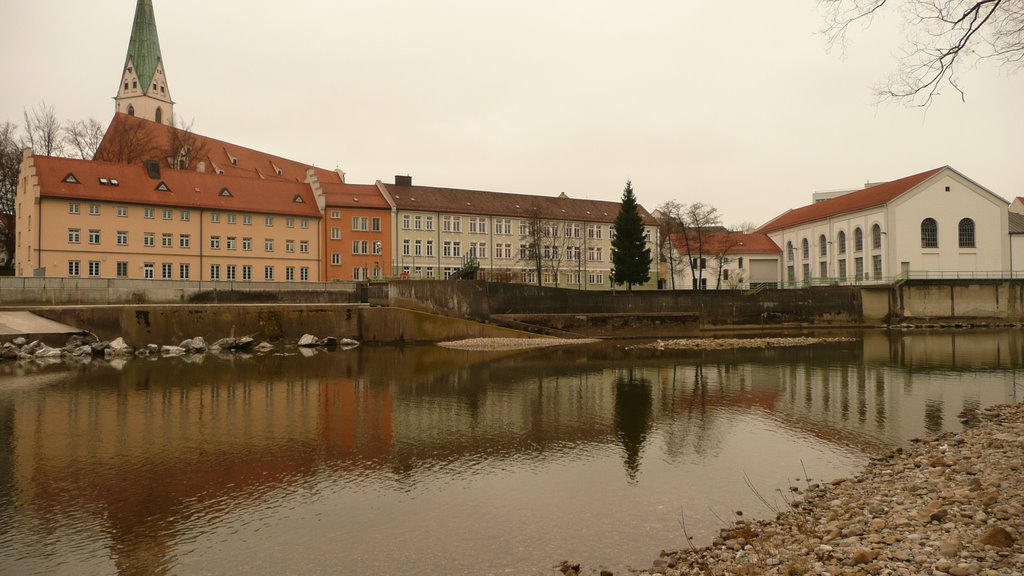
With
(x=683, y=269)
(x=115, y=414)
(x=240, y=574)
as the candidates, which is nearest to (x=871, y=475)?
(x=240, y=574)

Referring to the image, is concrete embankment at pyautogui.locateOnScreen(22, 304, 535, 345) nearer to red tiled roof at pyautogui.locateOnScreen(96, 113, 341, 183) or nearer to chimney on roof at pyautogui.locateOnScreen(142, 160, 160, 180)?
chimney on roof at pyautogui.locateOnScreen(142, 160, 160, 180)

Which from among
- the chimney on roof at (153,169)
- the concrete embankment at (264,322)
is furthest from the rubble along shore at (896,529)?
the chimney on roof at (153,169)

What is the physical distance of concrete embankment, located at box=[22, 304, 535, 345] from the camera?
35.6 metres

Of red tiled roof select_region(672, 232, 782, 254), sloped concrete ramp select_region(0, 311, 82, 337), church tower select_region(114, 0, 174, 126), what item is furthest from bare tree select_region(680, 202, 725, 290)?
church tower select_region(114, 0, 174, 126)

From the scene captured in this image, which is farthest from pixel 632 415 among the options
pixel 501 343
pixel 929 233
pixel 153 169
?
pixel 929 233

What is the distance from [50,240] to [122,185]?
6.73 metres

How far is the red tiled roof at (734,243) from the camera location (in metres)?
72.8

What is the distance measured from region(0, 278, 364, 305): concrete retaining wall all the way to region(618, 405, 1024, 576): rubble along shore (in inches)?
1463

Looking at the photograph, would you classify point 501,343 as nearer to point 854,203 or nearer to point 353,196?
point 353,196

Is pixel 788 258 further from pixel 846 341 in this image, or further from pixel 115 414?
pixel 115 414

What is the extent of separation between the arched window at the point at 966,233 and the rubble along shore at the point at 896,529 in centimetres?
5913

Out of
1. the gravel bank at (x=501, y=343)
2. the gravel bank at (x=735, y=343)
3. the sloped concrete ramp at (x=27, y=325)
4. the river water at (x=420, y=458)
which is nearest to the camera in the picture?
the river water at (x=420, y=458)

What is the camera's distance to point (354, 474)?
12.5 meters

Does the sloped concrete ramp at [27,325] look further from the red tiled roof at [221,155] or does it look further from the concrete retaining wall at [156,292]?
the red tiled roof at [221,155]
